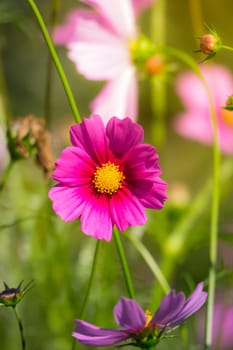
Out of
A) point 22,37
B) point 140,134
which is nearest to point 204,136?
point 140,134

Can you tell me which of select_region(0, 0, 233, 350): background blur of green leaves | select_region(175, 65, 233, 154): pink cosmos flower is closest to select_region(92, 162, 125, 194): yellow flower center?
select_region(0, 0, 233, 350): background blur of green leaves

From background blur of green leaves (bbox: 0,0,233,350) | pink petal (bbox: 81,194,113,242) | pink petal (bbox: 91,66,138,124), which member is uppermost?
pink petal (bbox: 91,66,138,124)

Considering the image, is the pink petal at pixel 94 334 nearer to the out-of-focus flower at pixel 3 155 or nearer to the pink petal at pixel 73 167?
the pink petal at pixel 73 167

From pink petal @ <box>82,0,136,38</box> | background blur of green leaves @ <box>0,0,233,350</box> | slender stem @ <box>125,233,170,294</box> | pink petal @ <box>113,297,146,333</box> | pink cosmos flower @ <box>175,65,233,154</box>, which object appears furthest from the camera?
pink cosmos flower @ <box>175,65,233,154</box>

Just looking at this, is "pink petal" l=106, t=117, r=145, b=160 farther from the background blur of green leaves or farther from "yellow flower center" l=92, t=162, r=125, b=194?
the background blur of green leaves

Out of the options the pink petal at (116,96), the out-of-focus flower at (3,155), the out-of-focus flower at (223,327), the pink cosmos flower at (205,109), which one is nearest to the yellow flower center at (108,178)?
the pink petal at (116,96)

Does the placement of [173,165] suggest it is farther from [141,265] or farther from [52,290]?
[52,290]

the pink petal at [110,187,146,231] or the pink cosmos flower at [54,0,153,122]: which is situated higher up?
the pink cosmos flower at [54,0,153,122]

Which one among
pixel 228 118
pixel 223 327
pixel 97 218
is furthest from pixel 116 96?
pixel 223 327
